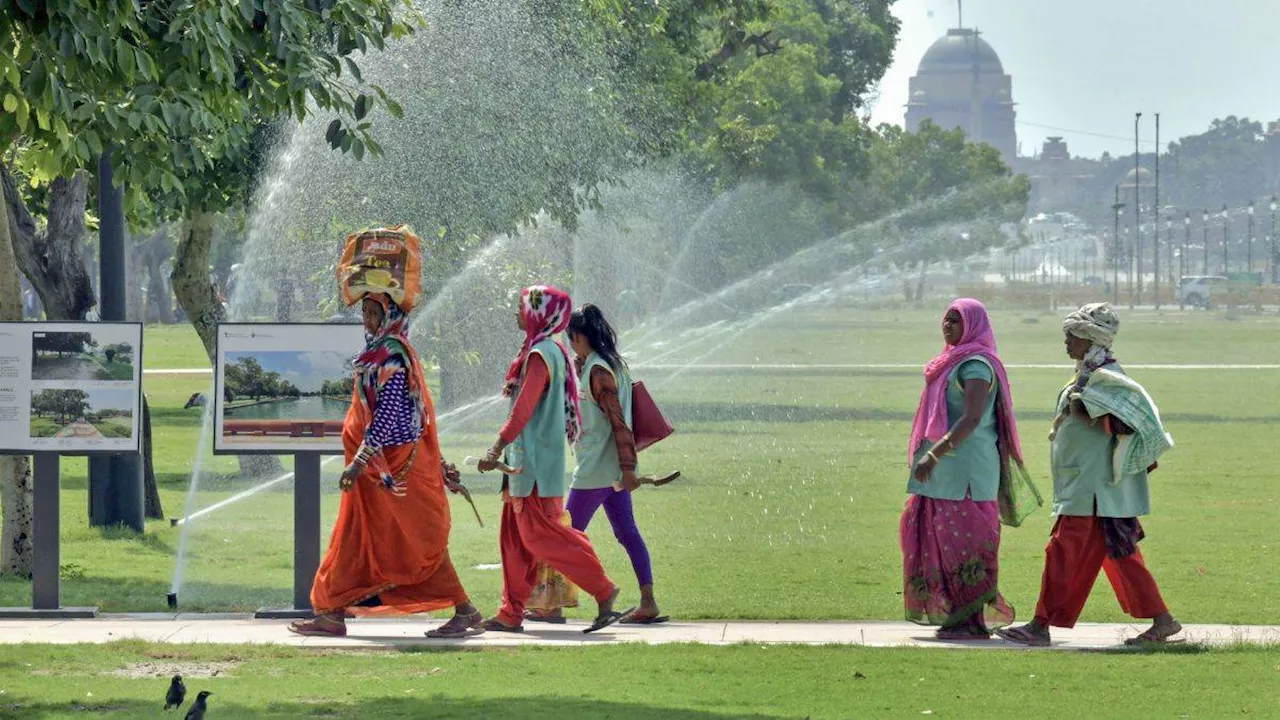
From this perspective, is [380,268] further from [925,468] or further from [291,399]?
[925,468]

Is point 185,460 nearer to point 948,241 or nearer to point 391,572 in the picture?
point 391,572

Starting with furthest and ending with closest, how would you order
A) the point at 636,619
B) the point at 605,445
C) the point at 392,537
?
the point at 636,619 < the point at 605,445 < the point at 392,537

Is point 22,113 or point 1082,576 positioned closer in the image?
point 22,113

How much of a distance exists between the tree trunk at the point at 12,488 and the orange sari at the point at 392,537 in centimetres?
328

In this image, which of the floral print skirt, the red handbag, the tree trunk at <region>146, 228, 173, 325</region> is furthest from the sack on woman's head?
the tree trunk at <region>146, 228, 173, 325</region>

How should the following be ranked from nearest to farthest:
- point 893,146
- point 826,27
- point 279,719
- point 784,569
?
1. point 279,719
2. point 784,569
3. point 826,27
4. point 893,146

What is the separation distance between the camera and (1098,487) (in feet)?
32.2

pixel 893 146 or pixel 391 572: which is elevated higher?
pixel 893 146

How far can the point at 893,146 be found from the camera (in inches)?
3900

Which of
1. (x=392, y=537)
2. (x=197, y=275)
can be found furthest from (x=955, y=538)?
(x=197, y=275)

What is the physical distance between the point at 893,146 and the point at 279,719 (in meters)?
92.7

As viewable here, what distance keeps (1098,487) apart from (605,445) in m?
2.31

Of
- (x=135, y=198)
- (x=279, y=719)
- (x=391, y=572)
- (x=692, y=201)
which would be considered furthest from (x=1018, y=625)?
(x=692, y=201)

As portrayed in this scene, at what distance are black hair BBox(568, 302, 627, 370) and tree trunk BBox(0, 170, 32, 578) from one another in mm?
3537
